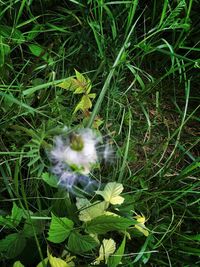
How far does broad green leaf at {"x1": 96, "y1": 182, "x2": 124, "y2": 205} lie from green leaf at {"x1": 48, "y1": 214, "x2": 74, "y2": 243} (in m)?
0.10

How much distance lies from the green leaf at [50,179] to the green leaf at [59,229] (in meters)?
0.09

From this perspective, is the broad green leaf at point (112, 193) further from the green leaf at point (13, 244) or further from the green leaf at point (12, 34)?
the green leaf at point (12, 34)

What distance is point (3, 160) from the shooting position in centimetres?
107

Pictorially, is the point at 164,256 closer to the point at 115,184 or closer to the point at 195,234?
the point at 195,234

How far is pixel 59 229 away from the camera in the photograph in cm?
94

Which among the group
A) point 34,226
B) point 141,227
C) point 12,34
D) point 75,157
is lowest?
point 141,227

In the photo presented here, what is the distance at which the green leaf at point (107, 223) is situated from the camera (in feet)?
3.10

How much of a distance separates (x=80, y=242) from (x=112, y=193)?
13 centimetres

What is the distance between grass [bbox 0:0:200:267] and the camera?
1078 mm

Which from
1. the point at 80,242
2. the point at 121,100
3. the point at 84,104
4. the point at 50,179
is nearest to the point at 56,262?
the point at 80,242

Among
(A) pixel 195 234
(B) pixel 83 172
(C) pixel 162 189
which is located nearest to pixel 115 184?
(B) pixel 83 172

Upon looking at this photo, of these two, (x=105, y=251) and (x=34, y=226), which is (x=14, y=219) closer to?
(x=34, y=226)

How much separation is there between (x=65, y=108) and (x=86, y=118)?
0.10 meters

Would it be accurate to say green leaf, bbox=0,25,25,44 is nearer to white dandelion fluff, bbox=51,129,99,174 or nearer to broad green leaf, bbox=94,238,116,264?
white dandelion fluff, bbox=51,129,99,174
